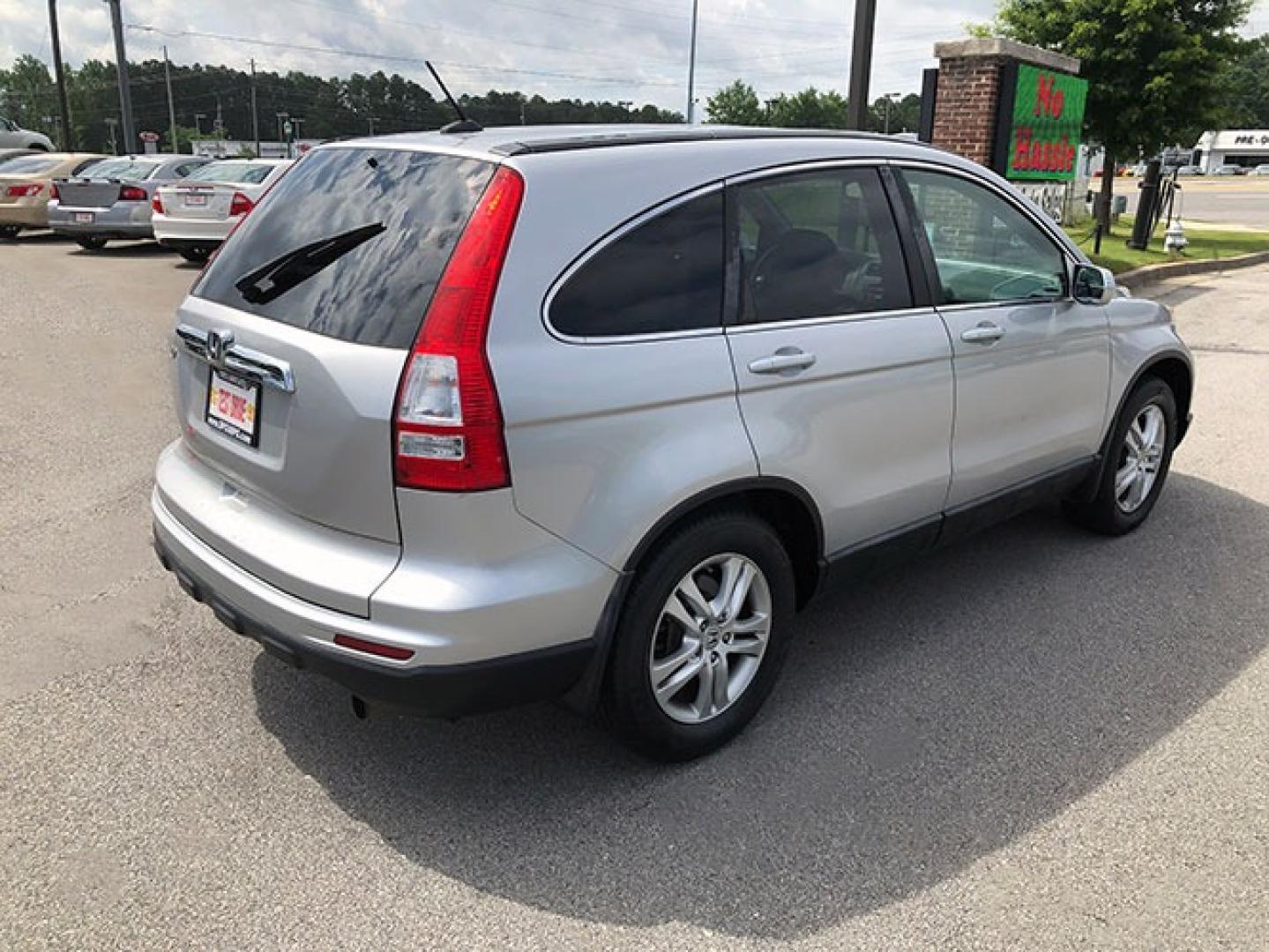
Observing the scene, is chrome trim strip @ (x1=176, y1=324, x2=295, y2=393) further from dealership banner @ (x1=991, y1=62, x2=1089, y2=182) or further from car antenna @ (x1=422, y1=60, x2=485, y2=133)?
dealership banner @ (x1=991, y1=62, x2=1089, y2=182)

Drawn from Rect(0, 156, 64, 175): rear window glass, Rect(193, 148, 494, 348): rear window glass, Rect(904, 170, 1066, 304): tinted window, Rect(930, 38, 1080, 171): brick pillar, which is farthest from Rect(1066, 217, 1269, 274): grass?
Rect(0, 156, 64, 175): rear window glass

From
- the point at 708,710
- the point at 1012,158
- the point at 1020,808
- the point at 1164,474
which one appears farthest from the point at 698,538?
the point at 1012,158

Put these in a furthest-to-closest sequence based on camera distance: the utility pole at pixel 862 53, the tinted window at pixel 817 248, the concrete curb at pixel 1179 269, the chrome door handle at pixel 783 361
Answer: the concrete curb at pixel 1179 269, the utility pole at pixel 862 53, the tinted window at pixel 817 248, the chrome door handle at pixel 783 361

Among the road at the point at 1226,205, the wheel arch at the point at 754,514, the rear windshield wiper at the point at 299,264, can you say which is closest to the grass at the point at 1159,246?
the road at the point at 1226,205

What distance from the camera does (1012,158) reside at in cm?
1270

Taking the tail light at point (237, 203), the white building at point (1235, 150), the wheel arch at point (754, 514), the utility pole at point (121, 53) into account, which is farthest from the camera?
the white building at point (1235, 150)

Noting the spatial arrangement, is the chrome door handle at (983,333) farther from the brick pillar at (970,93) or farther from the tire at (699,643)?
the brick pillar at (970,93)

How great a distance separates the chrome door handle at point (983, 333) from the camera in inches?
146

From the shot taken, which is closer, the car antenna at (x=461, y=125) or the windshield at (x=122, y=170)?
the car antenna at (x=461, y=125)

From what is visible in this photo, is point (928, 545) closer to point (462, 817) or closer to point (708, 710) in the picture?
point (708, 710)

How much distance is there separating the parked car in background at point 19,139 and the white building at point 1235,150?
350 ft

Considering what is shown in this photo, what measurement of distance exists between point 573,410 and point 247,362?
95cm

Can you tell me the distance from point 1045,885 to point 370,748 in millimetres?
1920

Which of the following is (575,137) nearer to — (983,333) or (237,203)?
(983,333)
